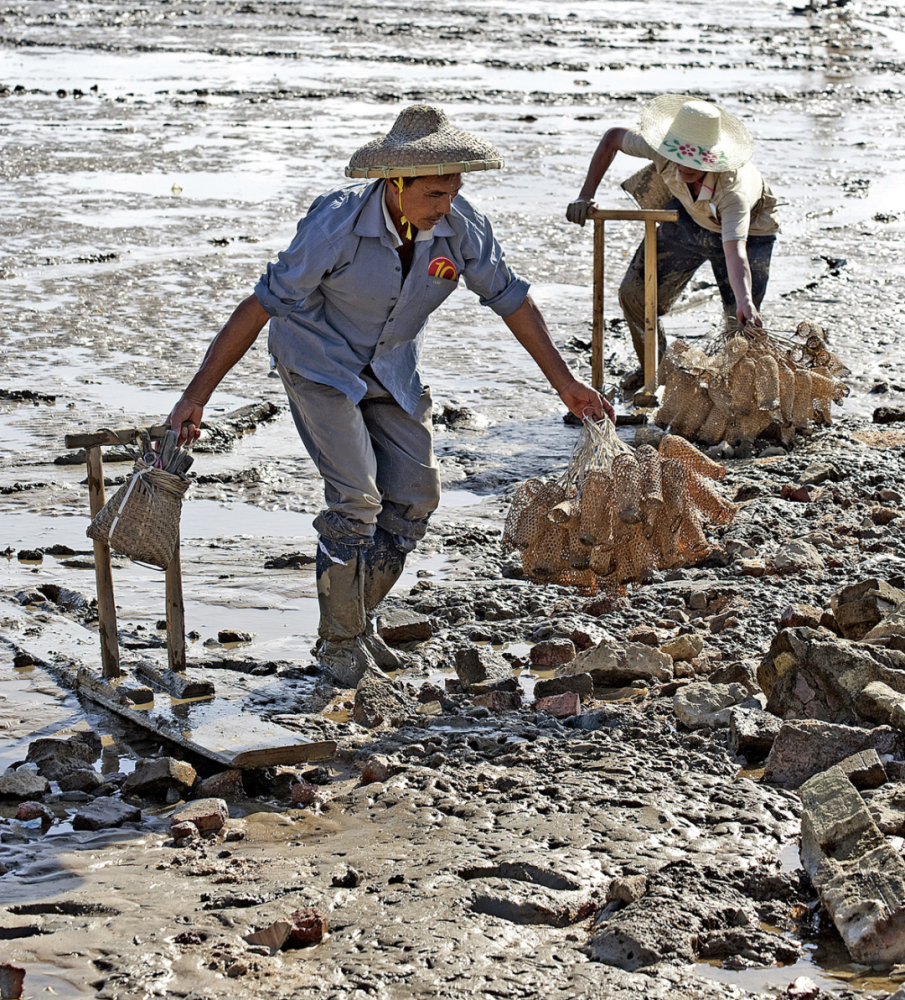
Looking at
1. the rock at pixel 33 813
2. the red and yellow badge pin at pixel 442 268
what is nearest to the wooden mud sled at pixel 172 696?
the rock at pixel 33 813

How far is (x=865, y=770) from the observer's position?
3.73 meters

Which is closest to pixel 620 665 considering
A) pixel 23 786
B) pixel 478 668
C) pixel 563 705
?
pixel 563 705

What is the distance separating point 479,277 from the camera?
4.56 meters

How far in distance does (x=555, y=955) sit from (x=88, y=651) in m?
2.37

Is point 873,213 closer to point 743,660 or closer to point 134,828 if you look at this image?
point 743,660

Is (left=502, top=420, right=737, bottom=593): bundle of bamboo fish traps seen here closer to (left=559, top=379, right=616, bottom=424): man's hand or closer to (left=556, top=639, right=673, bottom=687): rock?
(left=559, top=379, right=616, bottom=424): man's hand

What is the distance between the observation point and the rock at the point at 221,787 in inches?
155

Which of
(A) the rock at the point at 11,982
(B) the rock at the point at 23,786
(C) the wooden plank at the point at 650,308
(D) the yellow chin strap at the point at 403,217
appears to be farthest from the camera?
(C) the wooden plank at the point at 650,308

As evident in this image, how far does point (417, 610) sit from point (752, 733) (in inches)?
64.3

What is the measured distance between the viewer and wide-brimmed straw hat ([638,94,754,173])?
6922 mm

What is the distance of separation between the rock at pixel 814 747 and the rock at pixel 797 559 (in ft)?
5.46

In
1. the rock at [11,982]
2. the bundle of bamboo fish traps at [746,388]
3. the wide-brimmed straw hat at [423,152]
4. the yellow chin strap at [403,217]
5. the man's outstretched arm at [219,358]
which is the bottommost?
the rock at [11,982]

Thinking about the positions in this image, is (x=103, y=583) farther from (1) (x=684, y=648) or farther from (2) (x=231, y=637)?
(1) (x=684, y=648)

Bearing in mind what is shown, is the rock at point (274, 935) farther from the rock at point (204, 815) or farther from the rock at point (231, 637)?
the rock at point (231, 637)
